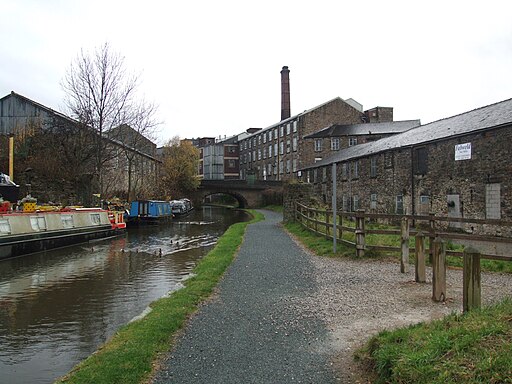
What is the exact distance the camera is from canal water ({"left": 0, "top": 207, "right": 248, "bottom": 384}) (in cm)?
675

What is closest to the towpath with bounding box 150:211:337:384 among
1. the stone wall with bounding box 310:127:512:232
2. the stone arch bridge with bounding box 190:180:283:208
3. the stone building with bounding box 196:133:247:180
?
the stone wall with bounding box 310:127:512:232

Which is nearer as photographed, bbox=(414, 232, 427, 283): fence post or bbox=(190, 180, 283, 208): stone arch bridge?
bbox=(414, 232, 427, 283): fence post

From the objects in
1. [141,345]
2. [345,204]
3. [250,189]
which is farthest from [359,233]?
[250,189]

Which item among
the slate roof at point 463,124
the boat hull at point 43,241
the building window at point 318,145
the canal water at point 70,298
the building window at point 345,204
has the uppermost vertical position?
the building window at point 318,145

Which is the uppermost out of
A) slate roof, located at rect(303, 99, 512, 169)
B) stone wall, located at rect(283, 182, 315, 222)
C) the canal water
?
slate roof, located at rect(303, 99, 512, 169)

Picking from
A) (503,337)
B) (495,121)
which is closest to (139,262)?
(503,337)

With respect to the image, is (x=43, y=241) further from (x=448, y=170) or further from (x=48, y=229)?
(x=448, y=170)

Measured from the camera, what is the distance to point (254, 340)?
18.9ft

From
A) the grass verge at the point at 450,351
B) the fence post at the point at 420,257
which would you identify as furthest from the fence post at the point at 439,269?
the grass verge at the point at 450,351

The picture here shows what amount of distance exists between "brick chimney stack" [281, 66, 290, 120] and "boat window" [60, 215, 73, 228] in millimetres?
49601

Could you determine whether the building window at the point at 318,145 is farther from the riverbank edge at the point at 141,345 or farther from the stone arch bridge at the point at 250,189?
the riverbank edge at the point at 141,345

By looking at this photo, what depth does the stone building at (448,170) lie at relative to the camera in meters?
18.8

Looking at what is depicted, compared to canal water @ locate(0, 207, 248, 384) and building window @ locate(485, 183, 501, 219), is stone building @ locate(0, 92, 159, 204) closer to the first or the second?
canal water @ locate(0, 207, 248, 384)

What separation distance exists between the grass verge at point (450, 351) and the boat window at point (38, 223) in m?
19.2
